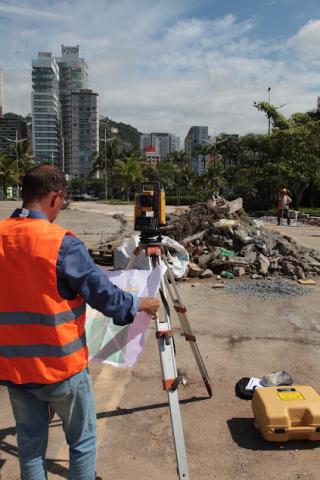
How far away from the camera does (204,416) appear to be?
3609 millimetres

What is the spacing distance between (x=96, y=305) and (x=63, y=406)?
545mm

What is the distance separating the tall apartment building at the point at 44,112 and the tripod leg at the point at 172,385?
115936mm

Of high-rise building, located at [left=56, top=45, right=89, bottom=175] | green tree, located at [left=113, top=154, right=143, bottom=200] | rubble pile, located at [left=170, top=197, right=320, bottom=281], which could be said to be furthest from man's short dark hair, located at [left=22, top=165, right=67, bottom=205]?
high-rise building, located at [left=56, top=45, right=89, bottom=175]

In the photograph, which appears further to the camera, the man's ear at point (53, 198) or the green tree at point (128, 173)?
the green tree at point (128, 173)

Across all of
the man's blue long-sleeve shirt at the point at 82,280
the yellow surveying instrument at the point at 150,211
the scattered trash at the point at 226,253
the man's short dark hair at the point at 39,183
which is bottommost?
the scattered trash at the point at 226,253

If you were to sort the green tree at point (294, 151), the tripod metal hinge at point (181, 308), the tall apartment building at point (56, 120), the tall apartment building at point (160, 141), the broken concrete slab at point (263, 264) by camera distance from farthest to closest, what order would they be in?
the tall apartment building at point (160, 141), the tall apartment building at point (56, 120), the green tree at point (294, 151), the broken concrete slab at point (263, 264), the tripod metal hinge at point (181, 308)

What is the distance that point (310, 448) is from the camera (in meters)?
3.20

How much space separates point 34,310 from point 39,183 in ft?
1.93

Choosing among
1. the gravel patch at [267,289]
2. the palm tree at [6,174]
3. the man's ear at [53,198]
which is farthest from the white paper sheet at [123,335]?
the palm tree at [6,174]

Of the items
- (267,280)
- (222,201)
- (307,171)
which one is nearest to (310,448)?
(267,280)

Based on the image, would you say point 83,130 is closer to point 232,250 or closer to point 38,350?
point 232,250

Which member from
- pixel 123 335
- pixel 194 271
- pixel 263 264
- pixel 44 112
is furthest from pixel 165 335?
pixel 44 112

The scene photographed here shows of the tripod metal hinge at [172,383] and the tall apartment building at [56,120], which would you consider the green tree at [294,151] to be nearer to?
the tripod metal hinge at [172,383]

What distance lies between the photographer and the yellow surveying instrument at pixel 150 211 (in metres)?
3.79
